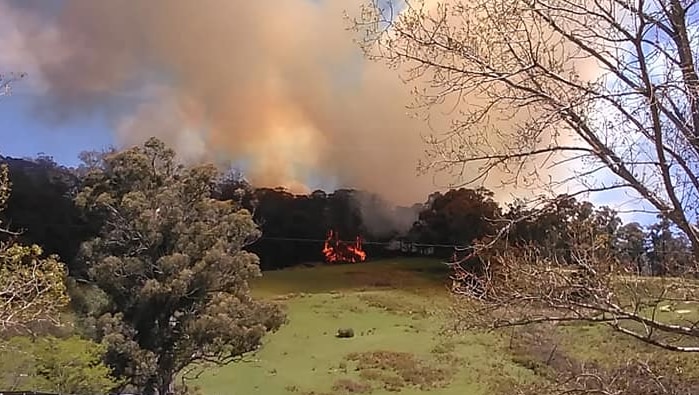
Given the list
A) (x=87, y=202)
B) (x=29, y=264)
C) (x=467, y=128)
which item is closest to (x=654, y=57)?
(x=467, y=128)

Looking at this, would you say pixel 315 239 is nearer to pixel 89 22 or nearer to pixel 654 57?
pixel 89 22

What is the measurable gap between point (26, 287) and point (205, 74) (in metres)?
2.24

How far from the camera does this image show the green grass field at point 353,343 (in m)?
5.12

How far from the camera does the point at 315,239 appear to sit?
5816 mm

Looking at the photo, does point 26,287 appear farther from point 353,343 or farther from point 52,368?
point 353,343

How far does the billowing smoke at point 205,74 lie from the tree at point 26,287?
123 cm

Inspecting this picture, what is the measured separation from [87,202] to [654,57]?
15.7 ft

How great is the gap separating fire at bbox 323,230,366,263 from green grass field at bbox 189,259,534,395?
67 millimetres

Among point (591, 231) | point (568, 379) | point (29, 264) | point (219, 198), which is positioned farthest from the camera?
point (219, 198)

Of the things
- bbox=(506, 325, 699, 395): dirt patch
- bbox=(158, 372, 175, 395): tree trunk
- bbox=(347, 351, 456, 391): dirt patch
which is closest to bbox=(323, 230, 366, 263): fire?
bbox=(347, 351, 456, 391): dirt patch

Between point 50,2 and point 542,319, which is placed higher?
point 50,2

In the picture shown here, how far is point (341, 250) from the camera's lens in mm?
5781

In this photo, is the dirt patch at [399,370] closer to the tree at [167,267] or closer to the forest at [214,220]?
the forest at [214,220]

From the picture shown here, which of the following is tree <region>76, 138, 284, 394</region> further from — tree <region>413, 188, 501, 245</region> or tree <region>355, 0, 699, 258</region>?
tree <region>355, 0, 699, 258</region>
